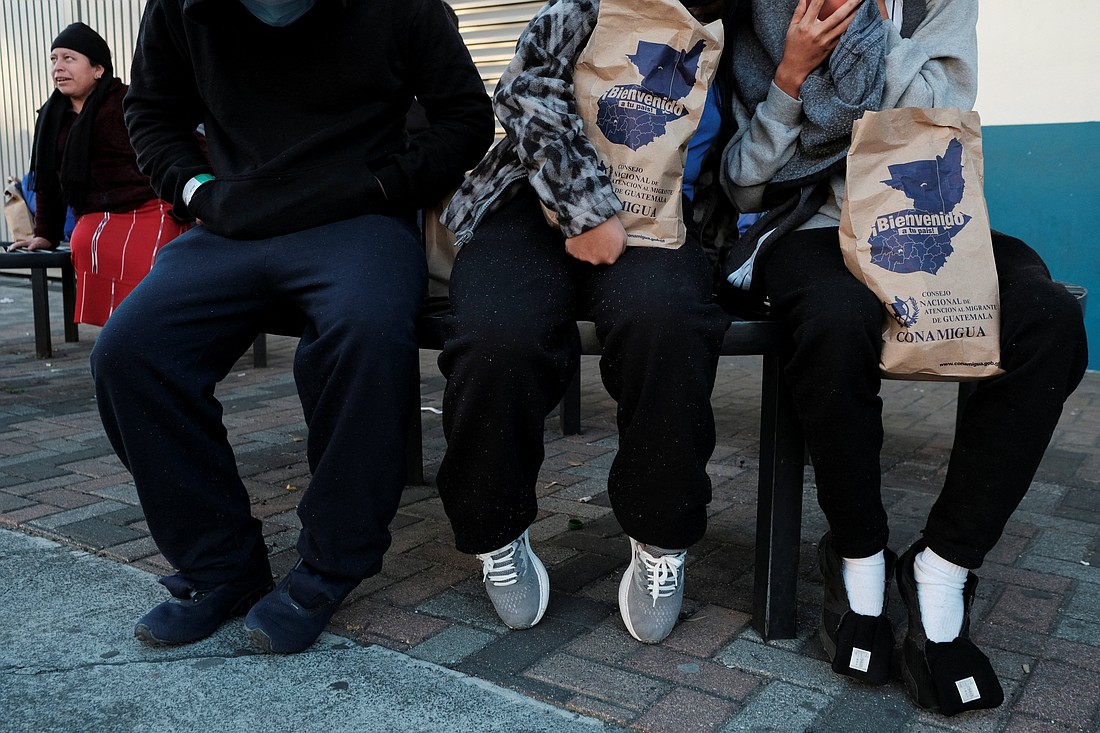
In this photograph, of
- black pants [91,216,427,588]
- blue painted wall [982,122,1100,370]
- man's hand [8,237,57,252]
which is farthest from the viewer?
man's hand [8,237,57,252]

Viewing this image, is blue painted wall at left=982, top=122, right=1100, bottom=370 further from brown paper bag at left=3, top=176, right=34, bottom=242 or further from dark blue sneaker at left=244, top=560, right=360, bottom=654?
brown paper bag at left=3, top=176, right=34, bottom=242

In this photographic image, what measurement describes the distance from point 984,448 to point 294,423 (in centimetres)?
297

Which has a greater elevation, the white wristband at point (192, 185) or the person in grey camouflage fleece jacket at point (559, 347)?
Result: the white wristband at point (192, 185)

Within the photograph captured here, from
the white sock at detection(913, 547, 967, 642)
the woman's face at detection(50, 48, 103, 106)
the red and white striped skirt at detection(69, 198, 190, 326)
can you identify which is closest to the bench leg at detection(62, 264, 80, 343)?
the woman's face at detection(50, 48, 103, 106)

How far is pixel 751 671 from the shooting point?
2006 millimetres

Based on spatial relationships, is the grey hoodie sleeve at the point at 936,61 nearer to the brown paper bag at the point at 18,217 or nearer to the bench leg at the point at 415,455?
the bench leg at the point at 415,455

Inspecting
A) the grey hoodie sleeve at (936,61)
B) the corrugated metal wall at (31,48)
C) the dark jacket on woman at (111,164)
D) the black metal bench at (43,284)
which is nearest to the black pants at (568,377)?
the grey hoodie sleeve at (936,61)

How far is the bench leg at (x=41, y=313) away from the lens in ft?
18.2

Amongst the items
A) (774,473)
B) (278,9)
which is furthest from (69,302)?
(774,473)

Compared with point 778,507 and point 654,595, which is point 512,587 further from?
point 778,507

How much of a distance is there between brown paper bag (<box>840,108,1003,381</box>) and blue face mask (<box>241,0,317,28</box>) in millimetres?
1243

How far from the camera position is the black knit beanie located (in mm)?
5004

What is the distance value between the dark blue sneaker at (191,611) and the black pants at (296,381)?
29 millimetres

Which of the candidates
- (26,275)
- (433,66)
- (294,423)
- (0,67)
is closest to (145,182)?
(294,423)
